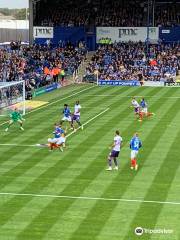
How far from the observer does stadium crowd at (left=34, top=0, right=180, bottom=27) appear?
303 ft

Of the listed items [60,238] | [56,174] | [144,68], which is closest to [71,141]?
[56,174]

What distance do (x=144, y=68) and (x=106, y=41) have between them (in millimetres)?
14775

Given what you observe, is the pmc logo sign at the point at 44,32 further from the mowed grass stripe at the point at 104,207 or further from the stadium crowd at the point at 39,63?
the mowed grass stripe at the point at 104,207

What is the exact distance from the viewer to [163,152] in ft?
111

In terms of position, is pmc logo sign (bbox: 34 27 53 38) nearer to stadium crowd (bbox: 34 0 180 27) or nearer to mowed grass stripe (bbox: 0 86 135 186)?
stadium crowd (bbox: 34 0 180 27)

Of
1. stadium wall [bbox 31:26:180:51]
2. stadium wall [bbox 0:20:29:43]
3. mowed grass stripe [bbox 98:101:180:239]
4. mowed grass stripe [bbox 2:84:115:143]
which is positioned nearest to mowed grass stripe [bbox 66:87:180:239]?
mowed grass stripe [bbox 98:101:180:239]

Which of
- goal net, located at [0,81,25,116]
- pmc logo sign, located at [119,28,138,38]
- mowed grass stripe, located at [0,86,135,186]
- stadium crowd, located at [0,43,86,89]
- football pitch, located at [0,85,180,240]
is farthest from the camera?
pmc logo sign, located at [119,28,138,38]

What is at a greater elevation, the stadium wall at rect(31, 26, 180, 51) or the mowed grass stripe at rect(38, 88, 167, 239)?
the stadium wall at rect(31, 26, 180, 51)

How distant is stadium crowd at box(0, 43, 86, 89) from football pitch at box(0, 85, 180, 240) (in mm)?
19689

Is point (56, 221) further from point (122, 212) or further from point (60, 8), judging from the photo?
point (60, 8)

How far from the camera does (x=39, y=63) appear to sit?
252 feet

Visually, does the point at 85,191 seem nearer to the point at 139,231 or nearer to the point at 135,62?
the point at 139,231

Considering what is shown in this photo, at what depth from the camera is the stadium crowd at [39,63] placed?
216 ft

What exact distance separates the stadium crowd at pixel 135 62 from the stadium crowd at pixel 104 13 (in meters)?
A: 5.37
